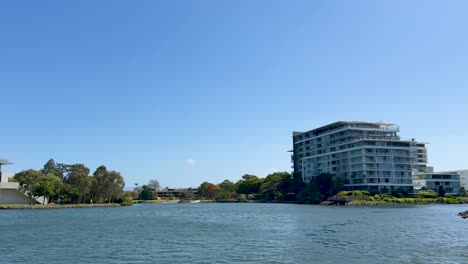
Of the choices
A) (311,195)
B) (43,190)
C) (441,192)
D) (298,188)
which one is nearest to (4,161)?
(43,190)

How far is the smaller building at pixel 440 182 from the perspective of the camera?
166175 millimetres

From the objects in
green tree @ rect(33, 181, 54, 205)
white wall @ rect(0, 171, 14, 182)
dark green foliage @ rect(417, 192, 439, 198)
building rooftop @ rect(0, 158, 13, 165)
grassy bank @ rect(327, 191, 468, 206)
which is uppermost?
building rooftop @ rect(0, 158, 13, 165)

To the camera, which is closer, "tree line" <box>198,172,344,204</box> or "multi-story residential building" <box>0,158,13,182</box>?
A: "multi-story residential building" <box>0,158,13,182</box>

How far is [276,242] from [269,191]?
153220 millimetres

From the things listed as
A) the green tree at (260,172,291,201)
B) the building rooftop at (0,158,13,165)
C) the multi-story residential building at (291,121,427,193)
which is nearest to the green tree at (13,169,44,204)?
the building rooftop at (0,158,13,165)

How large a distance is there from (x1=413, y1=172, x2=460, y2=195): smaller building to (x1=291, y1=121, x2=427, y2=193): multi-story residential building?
339 inches

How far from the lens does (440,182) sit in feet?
550

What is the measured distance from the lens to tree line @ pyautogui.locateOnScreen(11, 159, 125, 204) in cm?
12356

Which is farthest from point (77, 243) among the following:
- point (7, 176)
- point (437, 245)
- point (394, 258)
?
point (7, 176)

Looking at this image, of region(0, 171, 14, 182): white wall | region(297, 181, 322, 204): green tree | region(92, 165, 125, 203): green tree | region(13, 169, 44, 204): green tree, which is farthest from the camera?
region(297, 181, 322, 204): green tree

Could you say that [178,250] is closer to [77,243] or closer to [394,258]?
[77,243]

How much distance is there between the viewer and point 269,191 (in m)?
192

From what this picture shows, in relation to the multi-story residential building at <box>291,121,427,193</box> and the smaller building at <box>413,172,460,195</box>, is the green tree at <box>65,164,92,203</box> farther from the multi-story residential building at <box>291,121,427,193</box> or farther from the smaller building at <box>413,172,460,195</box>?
the smaller building at <box>413,172,460,195</box>

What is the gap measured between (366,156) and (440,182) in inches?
1589
